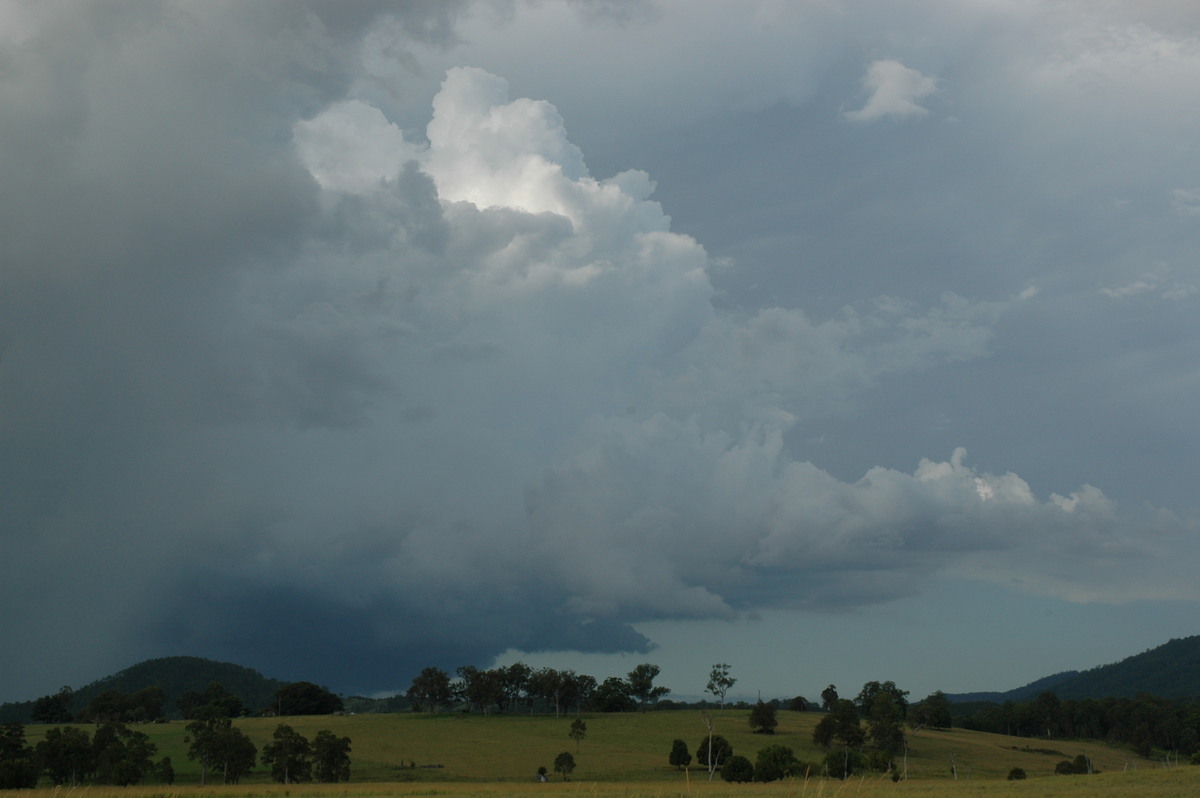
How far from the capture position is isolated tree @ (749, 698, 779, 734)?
144 m

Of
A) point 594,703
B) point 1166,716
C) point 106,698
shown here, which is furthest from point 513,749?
point 1166,716

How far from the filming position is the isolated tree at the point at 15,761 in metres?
77.8

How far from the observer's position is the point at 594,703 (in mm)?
198000

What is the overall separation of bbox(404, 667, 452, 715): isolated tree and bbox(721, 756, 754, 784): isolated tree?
378 ft

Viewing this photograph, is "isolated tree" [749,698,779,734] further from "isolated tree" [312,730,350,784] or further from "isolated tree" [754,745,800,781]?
"isolated tree" [312,730,350,784]

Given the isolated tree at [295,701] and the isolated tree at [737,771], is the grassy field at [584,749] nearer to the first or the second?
the isolated tree at [737,771]

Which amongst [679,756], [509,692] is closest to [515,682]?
[509,692]

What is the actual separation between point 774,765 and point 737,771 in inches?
157

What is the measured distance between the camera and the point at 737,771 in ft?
297

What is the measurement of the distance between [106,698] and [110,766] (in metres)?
122

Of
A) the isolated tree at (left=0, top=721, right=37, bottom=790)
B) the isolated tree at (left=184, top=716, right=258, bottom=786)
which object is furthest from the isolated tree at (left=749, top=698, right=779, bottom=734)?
the isolated tree at (left=0, top=721, right=37, bottom=790)

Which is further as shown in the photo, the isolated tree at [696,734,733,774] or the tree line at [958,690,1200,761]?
the tree line at [958,690,1200,761]

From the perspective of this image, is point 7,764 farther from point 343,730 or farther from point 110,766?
point 343,730

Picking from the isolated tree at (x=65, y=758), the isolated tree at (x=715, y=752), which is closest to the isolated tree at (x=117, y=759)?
Answer: the isolated tree at (x=65, y=758)
